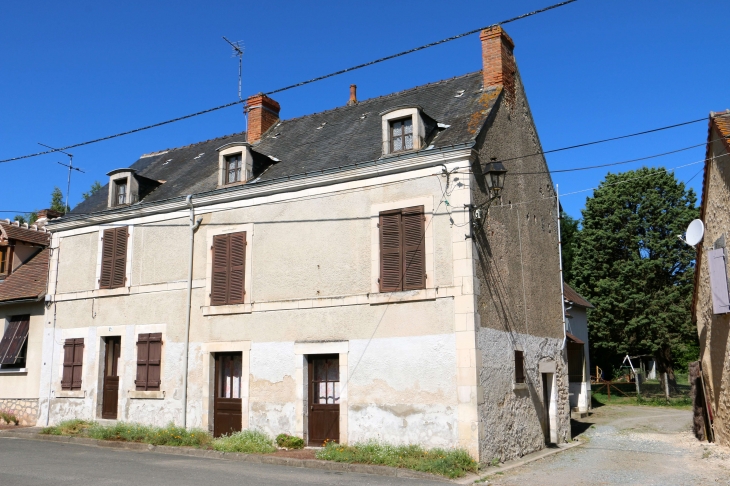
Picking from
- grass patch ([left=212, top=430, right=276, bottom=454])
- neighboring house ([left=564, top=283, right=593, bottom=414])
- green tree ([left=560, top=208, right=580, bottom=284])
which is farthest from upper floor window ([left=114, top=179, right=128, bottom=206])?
green tree ([left=560, top=208, right=580, bottom=284])

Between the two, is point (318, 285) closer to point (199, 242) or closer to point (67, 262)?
point (199, 242)

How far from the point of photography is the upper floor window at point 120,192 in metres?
16.7

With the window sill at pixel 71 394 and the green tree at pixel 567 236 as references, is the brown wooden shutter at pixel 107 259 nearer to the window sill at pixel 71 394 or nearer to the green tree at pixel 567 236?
the window sill at pixel 71 394

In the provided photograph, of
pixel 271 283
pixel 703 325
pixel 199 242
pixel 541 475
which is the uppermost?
pixel 199 242

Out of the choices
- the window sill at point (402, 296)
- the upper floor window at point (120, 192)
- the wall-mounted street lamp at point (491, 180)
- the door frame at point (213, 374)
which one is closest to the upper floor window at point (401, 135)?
the wall-mounted street lamp at point (491, 180)

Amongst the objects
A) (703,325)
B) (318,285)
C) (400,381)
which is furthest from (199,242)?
(703,325)

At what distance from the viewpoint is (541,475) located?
1048 cm

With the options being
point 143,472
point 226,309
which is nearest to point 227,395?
point 226,309

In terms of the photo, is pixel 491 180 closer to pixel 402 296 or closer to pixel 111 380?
pixel 402 296

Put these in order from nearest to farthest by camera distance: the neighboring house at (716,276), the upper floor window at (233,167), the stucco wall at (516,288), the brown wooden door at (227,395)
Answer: the neighboring house at (716,276), the stucco wall at (516,288), the brown wooden door at (227,395), the upper floor window at (233,167)

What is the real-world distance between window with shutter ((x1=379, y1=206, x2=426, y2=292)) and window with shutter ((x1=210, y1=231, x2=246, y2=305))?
347cm

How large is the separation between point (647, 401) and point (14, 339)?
23428mm

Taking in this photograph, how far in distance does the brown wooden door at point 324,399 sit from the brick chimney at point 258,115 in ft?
23.9

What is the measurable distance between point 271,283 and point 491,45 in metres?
6.96
